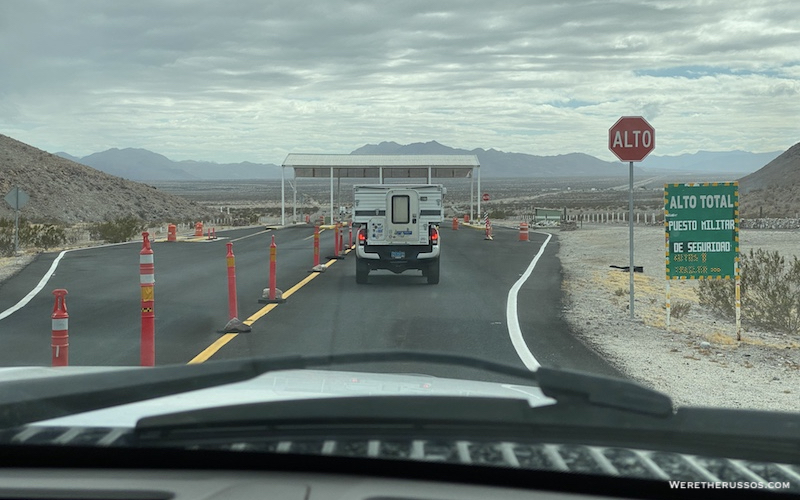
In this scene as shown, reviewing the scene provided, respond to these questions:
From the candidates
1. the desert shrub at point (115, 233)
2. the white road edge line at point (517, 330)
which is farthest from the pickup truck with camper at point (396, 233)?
the desert shrub at point (115, 233)

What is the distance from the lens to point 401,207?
771 inches

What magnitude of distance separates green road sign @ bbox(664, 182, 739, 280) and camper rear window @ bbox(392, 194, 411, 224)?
26.2ft

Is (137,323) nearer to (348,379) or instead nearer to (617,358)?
(617,358)

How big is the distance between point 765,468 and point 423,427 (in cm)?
92

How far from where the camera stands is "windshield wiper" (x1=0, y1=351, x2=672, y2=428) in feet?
8.34

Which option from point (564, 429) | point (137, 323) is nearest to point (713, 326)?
point (137, 323)

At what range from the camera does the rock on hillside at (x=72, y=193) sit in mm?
71812

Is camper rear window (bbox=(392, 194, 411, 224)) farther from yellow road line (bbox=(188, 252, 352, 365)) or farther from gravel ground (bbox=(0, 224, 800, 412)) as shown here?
gravel ground (bbox=(0, 224, 800, 412))

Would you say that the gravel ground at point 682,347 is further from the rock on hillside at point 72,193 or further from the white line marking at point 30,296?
the rock on hillside at point 72,193

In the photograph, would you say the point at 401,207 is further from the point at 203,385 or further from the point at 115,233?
the point at 115,233

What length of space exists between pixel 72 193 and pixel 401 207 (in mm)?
64107

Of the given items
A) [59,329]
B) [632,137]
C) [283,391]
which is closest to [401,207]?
→ [632,137]

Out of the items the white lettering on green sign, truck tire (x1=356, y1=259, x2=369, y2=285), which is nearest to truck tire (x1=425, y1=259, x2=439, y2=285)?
truck tire (x1=356, y1=259, x2=369, y2=285)

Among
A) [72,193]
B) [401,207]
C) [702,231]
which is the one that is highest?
[72,193]
